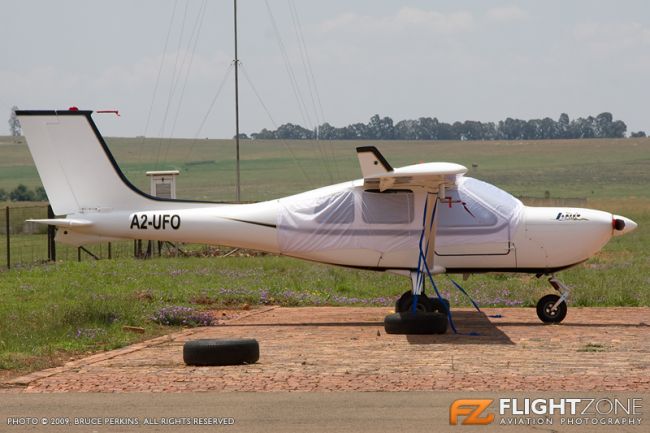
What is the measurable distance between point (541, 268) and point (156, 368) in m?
6.97

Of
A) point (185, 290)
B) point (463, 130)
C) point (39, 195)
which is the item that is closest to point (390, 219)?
point (185, 290)

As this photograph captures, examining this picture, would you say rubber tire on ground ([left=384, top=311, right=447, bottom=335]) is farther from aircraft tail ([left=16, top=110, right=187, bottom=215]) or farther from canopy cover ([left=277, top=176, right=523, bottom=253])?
aircraft tail ([left=16, top=110, right=187, bottom=215])

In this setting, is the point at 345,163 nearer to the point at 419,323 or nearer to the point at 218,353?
the point at 419,323

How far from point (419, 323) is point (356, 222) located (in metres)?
2.29

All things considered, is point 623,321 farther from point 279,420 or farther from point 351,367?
point 279,420

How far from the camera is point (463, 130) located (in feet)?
598

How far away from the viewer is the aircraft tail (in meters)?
16.7

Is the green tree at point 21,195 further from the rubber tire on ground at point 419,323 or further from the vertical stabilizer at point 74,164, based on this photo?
the rubber tire on ground at point 419,323

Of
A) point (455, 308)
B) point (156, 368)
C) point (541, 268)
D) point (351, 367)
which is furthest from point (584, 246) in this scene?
point (156, 368)

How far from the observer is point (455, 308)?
62.8 ft

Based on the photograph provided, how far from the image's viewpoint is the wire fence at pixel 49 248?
3116cm

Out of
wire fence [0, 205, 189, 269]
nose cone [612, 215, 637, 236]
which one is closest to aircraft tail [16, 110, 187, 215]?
nose cone [612, 215, 637, 236]

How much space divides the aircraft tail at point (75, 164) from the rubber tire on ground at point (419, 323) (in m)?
4.52

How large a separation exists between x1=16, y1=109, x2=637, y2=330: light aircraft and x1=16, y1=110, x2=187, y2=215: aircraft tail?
2cm
